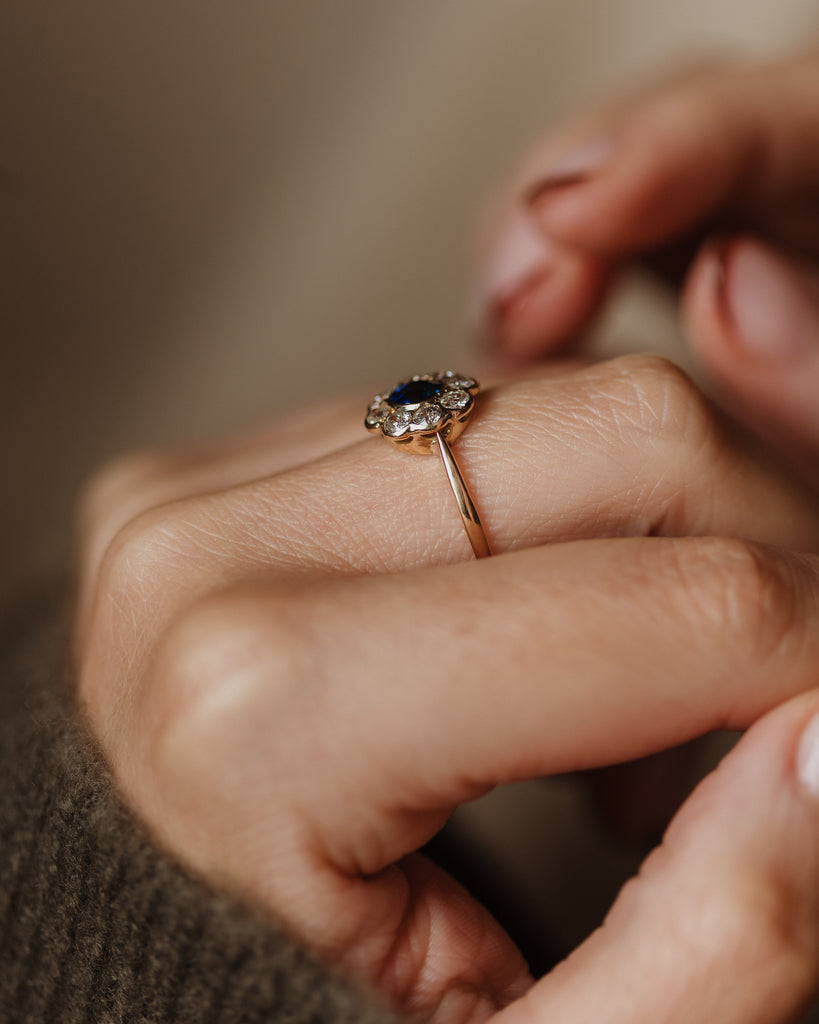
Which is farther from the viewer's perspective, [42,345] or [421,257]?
[421,257]

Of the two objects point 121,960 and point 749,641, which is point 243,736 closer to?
point 121,960

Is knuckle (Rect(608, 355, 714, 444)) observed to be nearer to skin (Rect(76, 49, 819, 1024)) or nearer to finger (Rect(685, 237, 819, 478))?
skin (Rect(76, 49, 819, 1024))

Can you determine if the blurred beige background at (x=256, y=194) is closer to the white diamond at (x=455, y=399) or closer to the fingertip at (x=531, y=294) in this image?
the fingertip at (x=531, y=294)

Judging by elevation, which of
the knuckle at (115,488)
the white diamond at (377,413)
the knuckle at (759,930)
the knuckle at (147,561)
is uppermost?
the white diamond at (377,413)

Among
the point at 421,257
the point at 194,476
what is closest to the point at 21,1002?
the point at 194,476

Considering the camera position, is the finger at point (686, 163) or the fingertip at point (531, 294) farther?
the fingertip at point (531, 294)

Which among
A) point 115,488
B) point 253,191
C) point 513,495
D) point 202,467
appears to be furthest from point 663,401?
point 253,191

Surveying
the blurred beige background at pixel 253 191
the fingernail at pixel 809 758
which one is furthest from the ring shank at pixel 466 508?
the blurred beige background at pixel 253 191
